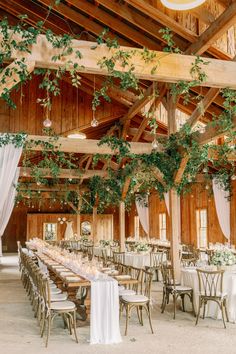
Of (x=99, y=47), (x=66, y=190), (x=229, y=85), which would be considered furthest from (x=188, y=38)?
(x=66, y=190)

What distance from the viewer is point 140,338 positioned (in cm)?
579

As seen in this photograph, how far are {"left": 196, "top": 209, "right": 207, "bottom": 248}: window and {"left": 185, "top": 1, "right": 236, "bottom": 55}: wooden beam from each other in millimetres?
8587

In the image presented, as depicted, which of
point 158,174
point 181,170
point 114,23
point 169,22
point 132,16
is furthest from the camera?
point 158,174

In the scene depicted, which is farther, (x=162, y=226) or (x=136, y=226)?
(x=136, y=226)

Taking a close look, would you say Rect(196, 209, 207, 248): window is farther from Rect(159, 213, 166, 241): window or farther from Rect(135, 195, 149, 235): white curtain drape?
Rect(135, 195, 149, 235): white curtain drape

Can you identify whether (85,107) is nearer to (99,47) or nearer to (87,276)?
(87,276)

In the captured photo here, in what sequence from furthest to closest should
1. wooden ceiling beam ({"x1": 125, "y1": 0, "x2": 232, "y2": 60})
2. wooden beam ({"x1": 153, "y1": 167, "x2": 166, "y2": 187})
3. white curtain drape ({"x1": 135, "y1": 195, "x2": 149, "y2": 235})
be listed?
white curtain drape ({"x1": 135, "y1": 195, "x2": 149, "y2": 235}), wooden beam ({"x1": 153, "y1": 167, "x2": 166, "y2": 187}), wooden ceiling beam ({"x1": 125, "y1": 0, "x2": 232, "y2": 60})

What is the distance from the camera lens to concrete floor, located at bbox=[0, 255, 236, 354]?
529 cm

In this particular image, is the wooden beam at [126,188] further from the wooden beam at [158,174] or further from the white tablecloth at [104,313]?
the white tablecloth at [104,313]

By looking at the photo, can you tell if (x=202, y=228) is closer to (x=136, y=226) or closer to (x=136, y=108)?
(x=136, y=108)

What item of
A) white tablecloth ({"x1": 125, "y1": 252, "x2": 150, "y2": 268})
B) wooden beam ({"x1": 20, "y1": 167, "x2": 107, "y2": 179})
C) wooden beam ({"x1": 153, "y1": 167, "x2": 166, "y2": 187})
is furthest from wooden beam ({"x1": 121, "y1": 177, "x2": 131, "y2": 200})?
wooden beam ({"x1": 153, "y1": 167, "x2": 166, "y2": 187})

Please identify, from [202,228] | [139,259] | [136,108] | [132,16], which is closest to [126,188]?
[139,259]

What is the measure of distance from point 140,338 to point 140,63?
155 inches

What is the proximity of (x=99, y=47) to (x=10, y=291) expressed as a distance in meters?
7.61
